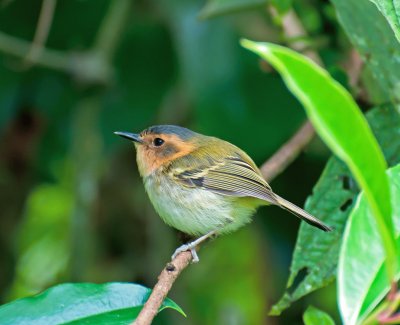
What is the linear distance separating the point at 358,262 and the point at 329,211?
40.1 inches

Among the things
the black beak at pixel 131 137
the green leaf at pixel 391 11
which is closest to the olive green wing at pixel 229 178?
the black beak at pixel 131 137

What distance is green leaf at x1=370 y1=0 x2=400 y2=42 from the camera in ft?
5.69

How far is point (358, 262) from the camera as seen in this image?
54.8 inches

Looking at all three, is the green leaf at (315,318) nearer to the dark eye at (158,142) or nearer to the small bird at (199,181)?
the small bird at (199,181)

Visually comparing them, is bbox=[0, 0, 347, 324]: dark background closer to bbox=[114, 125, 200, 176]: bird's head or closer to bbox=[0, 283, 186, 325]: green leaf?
bbox=[114, 125, 200, 176]: bird's head

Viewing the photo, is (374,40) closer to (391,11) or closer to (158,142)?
(391,11)

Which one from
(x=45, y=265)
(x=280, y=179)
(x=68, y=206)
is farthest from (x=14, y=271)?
(x=280, y=179)

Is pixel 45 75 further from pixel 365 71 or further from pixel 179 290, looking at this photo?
pixel 365 71

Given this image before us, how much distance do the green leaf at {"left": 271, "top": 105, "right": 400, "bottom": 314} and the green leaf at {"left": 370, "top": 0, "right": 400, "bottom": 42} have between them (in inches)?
29.1

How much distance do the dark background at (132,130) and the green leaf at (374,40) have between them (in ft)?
2.73

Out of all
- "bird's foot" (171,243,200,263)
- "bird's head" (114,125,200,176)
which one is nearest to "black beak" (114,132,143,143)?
"bird's head" (114,125,200,176)

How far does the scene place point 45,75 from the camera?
13.5 feet

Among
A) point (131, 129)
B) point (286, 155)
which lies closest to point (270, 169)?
point (286, 155)

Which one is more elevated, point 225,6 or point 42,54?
point 225,6
